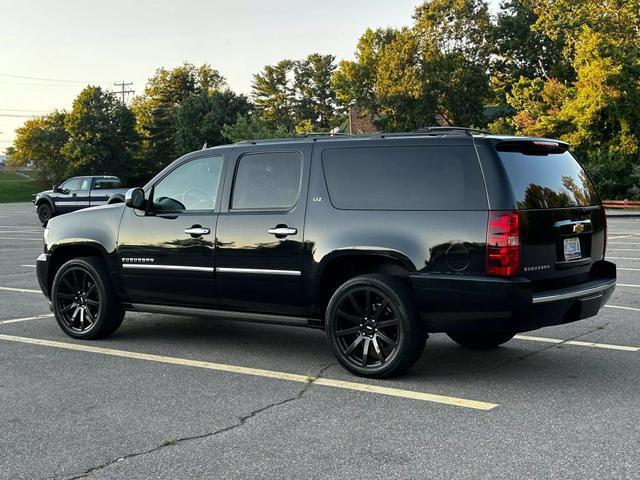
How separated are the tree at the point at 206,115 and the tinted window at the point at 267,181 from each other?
6126 centimetres

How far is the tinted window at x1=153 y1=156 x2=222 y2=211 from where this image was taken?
669 centimetres

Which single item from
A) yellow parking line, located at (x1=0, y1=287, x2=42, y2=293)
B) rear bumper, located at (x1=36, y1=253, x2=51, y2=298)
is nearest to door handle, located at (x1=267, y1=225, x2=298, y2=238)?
rear bumper, located at (x1=36, y1=253, x2=51, y2=298)

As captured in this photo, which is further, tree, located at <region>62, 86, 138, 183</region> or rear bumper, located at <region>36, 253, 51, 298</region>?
tree, located at <region>62, 86, 138, 183</region>

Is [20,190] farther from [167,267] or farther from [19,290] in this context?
[167,267]

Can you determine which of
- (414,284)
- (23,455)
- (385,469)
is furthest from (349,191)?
(23,455)

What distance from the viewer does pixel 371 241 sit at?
18.6ft

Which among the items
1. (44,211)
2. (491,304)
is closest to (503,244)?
(491,304)

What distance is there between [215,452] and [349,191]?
100 inches

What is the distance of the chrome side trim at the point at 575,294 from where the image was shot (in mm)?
5267

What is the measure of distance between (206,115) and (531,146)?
63.8 metres

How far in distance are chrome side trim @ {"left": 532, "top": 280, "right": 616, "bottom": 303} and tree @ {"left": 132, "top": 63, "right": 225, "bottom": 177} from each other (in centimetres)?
6687

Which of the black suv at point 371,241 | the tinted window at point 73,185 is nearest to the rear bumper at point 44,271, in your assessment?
the black suv at point 371,241

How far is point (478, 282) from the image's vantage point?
5.19 metres

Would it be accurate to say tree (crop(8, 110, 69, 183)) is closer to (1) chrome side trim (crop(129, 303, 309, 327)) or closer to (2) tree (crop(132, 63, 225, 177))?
(2) tree (crop(132, 63, 225, 177))
